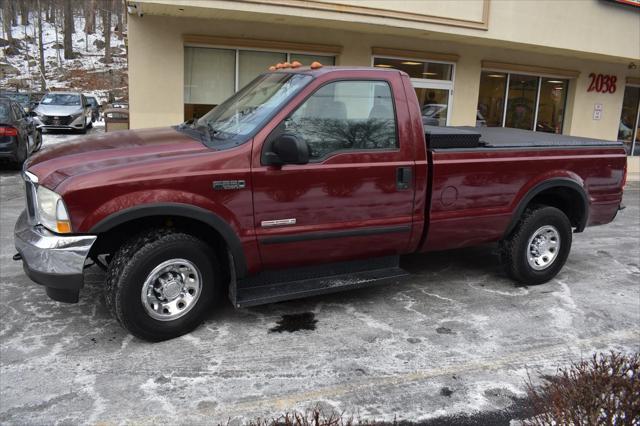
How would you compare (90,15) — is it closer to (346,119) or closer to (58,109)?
(58,109)

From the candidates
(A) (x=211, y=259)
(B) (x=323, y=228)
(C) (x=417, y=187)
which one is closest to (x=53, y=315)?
(A) (x=211, y=259)

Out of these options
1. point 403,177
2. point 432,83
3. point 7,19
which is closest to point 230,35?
point 432,83

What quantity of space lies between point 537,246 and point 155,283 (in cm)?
383

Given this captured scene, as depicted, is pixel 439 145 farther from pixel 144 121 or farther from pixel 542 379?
pixel 144 121

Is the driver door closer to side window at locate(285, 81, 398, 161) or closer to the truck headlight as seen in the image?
side window at locate(285, 81, 398, 161)

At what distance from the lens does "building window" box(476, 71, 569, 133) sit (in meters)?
13.3

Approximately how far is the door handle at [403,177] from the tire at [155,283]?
65.5 inches

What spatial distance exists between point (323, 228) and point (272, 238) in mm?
439

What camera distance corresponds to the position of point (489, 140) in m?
5.47

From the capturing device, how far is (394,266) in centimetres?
491

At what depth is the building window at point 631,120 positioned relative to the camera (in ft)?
52.4

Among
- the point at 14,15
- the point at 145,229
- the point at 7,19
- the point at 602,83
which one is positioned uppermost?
the point at 14,15

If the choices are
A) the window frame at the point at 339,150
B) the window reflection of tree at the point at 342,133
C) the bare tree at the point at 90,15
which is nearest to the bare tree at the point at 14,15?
the bare tree at the point at 90,15

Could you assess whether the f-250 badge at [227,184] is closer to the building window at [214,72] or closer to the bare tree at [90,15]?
the building window at [214,72]
